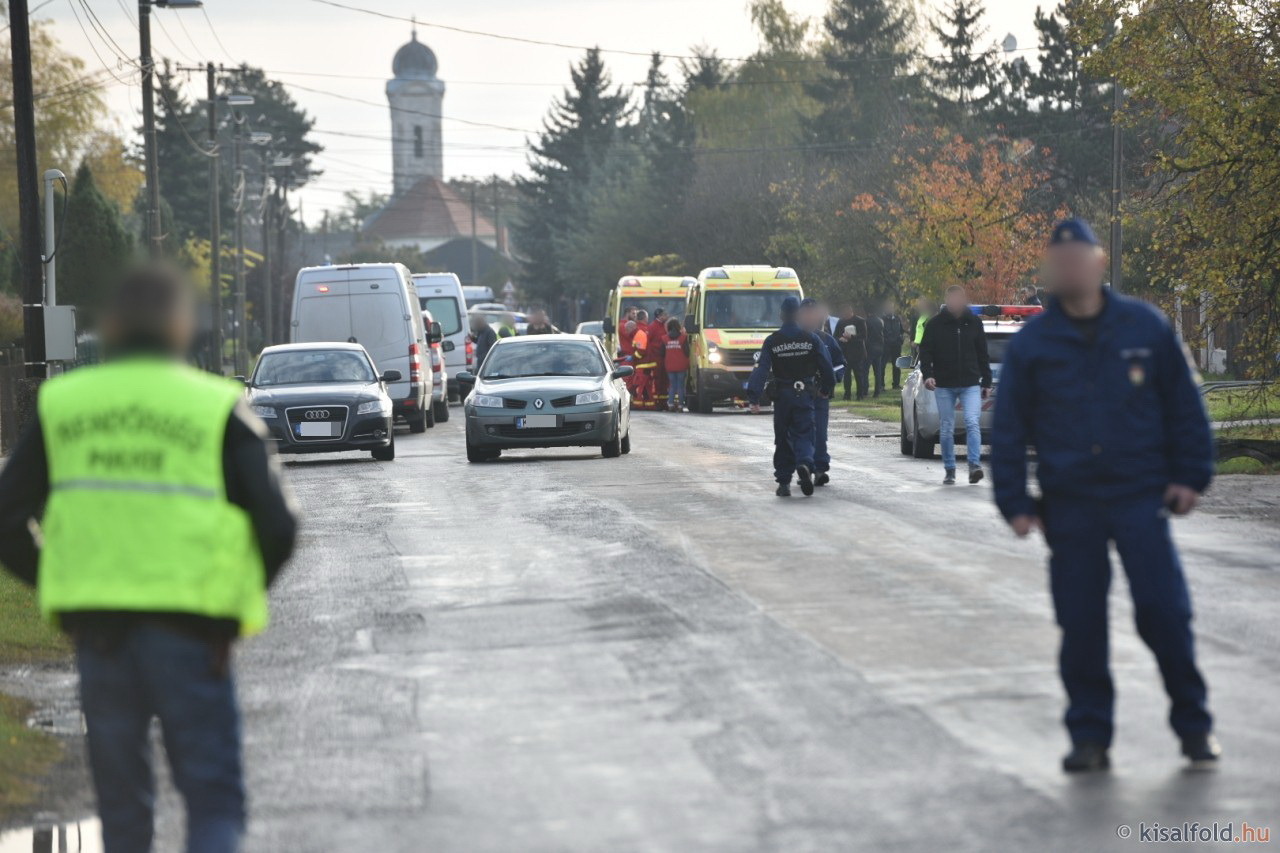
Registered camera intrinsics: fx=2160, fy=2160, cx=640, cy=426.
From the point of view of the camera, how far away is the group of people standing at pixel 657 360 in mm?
38906

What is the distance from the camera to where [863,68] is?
297 ft

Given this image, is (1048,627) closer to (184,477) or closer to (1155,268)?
(184,477)

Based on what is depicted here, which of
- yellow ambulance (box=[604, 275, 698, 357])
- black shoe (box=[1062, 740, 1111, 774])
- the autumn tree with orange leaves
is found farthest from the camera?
the autumn tree with orange leaves

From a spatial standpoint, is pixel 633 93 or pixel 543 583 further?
pixel 633 93

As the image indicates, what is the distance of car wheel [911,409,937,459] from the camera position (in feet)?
79.2

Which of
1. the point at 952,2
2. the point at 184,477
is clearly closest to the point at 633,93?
the point at 952,2

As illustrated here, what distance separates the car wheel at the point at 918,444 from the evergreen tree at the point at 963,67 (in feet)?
199

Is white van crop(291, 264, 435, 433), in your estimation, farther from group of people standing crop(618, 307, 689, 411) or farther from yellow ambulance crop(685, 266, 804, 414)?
group of people standing crop(618, 307, 689, 411)

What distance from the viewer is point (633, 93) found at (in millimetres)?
115188

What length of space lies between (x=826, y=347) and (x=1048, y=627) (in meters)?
9.59

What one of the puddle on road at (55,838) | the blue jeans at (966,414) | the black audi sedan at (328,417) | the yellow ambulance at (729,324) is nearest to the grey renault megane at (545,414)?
the black audi sedan at (328,417)

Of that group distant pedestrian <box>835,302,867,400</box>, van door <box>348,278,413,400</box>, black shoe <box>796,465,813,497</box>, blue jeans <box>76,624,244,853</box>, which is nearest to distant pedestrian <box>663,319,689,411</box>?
distant pedestrian <box>835,302,867,400</box>

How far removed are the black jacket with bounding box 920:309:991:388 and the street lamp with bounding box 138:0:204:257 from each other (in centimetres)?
2212

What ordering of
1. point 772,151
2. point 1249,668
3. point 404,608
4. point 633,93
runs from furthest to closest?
point 633,93
point 772,151
point 404,608
point 1249,668
